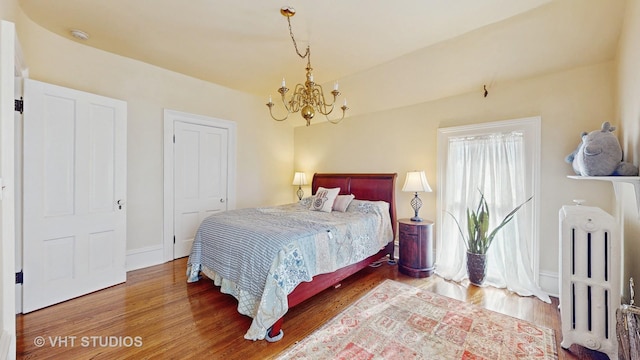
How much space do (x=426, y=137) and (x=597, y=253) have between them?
2.16 metres

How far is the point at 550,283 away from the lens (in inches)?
105

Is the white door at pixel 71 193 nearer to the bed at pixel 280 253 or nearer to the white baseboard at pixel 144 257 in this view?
the white baseboard at pixel 144 257

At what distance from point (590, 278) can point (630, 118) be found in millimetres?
1171

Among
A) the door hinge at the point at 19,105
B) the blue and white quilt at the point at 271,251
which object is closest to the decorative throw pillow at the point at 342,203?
the blue and white quilt at the point at 271,251

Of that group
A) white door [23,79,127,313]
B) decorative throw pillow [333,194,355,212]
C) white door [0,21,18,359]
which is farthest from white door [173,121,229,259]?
white door [0,21,18,359]

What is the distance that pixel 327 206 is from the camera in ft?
11.9

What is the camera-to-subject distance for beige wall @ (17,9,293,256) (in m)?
2.72

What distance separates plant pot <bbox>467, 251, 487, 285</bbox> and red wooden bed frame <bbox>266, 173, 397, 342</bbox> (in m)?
1.02

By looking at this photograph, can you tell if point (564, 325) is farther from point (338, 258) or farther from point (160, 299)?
point (160, 299)

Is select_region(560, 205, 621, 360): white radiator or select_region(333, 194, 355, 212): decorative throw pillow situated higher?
select_region(333, 194, 355, 212): decorative throw pillow

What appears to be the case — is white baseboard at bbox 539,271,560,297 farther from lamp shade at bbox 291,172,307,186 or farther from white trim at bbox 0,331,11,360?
white trim at bbox 0,331,11,360

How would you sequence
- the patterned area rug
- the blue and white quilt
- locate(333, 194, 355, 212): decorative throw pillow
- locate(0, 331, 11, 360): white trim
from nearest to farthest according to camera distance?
locate(0, 331, 11, 360): white trim → the patterned area rug → the blue and white quilt → locate(333, 194, 355, 212): decorative throw pillow

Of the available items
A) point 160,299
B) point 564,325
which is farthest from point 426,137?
point 160,299

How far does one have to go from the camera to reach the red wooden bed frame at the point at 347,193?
217 cm
